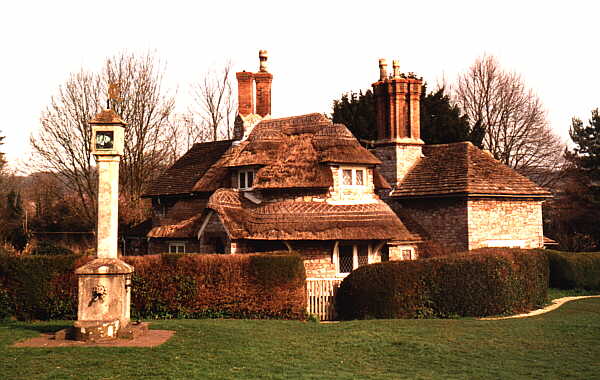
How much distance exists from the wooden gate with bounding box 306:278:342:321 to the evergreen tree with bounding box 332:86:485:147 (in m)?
21.4

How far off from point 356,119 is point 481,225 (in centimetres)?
1715

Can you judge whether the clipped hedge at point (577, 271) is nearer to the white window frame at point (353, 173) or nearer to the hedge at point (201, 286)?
the white window frame at point (353, 173)

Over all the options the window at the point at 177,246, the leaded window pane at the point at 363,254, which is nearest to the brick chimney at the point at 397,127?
the leaded window pane at the point at 363,254

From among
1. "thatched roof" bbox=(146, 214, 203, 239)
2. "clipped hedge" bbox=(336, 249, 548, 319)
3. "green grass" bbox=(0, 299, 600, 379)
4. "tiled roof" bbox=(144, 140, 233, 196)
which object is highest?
"tiled roof" bbox=(144, 140, 233, 196)

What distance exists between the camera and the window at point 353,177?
24766 millimetres

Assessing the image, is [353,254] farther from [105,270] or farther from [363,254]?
[105,270]

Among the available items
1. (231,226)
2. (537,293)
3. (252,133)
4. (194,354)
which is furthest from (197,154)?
(194,354)

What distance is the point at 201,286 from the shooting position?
17844mm

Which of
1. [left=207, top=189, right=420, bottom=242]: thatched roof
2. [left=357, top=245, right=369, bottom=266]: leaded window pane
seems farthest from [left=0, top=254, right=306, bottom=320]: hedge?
[left=357, top=245, right=369, bottom=266]: leaded window pane

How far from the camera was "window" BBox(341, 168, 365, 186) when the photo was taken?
24.8 meters

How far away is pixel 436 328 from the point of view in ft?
50.1

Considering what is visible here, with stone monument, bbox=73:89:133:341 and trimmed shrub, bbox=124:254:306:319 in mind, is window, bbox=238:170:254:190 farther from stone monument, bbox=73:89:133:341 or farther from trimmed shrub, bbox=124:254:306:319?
stone monument, bbox=73:89:133:341

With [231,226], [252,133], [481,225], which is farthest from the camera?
[252,133]

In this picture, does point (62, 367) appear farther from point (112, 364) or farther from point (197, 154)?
point (197, 154)
